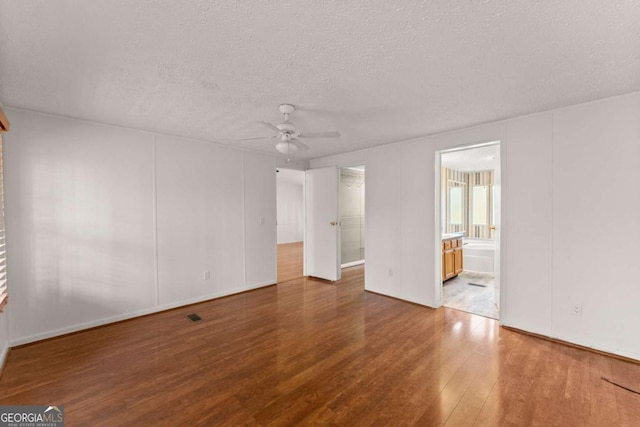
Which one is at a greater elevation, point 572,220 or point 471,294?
point 572,220

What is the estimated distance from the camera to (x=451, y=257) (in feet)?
16.5

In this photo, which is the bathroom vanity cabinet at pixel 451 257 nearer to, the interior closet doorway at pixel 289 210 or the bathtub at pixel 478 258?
the bathtub at pixel 478 258

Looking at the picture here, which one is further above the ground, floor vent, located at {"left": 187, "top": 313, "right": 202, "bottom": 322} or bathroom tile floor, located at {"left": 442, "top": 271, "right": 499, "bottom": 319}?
bathroom tile floor, located at {"left": 442, "top": 271, "right": 499, "bottom": 319}

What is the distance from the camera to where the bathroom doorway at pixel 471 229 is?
3756 millimetres

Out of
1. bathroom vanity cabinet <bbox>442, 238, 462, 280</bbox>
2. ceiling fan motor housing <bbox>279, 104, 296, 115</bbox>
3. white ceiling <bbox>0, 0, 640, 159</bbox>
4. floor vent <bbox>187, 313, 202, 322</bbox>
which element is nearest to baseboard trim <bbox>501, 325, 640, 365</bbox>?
bathroom vanity cabinet <bbox>442, 238, 462, 280</bbox>

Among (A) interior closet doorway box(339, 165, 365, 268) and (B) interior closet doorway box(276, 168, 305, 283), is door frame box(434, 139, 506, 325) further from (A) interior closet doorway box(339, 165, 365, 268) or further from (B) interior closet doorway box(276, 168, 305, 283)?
(B) interior closet doorway box(276, 168, 305, 283)

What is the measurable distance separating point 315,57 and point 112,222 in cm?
326

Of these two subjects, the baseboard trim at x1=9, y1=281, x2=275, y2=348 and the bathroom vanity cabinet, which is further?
the bathroom vanity cabinet

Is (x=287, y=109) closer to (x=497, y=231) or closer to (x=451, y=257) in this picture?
(x=497, y=231)

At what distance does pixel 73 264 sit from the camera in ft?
10.4

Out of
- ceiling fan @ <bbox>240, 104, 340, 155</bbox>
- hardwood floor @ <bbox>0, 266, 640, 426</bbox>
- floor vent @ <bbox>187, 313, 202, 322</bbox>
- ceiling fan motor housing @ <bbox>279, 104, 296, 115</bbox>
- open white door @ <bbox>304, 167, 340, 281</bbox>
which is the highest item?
ceiling fan motor housing @ <bbox>279, 104, 296, 115</bbox>

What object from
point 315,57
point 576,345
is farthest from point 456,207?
point 315,57

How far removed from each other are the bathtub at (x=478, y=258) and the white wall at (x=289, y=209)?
21.3ft

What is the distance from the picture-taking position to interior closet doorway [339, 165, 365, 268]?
21.1 ft
